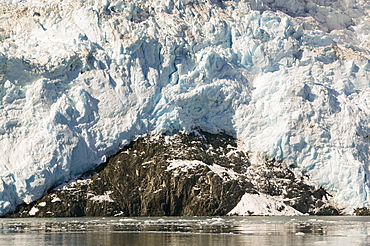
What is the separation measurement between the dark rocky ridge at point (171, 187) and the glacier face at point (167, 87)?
142 cm

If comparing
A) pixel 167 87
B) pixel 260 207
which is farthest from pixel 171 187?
pixel 167 87

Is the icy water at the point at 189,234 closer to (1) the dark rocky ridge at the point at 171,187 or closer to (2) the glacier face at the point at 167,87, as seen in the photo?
(1) the dark rocky ridge at the point at 171,187

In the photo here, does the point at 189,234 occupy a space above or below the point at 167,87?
below

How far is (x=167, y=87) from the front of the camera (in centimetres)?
6662

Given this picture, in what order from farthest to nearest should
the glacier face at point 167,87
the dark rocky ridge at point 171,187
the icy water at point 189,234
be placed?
1. the glacier face at point 167,87
2. the dark rocky ridge at point 171,187
3. the icy water at point 189,234

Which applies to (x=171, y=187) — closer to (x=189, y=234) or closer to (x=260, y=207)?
(x=260, y=207)

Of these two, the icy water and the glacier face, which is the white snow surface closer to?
the glacier face

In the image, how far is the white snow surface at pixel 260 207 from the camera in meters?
60.1

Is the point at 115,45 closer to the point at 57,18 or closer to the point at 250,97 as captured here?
the point at 57,18

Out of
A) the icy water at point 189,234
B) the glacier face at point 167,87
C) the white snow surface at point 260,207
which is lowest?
the icy water at point 189,234

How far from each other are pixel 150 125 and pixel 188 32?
11.8 metres

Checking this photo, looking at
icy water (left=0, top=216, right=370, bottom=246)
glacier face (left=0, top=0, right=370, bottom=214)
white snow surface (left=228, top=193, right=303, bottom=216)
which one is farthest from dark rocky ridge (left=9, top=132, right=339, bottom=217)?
icy water (left=0, top=216, right=370, bottom=246)

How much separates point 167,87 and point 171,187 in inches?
436

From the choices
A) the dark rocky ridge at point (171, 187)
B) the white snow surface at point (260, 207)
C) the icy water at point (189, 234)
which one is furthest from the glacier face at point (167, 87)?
the icy water at point (189, 234)
